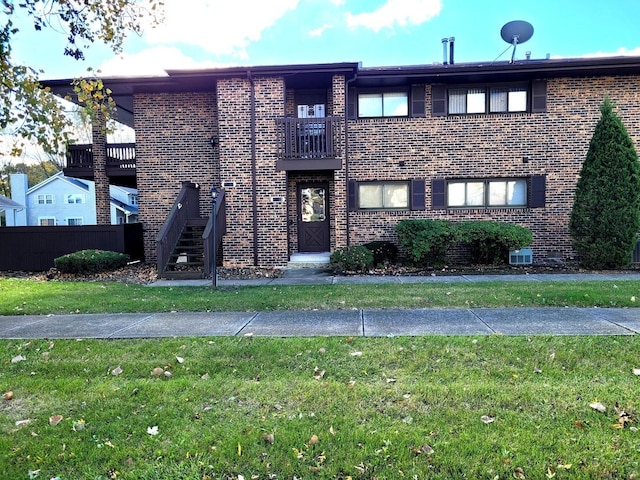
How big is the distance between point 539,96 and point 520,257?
4.80 m

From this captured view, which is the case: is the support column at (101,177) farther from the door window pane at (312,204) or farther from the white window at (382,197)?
the white window at (382,197)

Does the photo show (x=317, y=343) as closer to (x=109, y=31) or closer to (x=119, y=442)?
(x=119, y=442)

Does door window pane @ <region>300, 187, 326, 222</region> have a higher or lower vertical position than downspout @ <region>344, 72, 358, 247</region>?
lower

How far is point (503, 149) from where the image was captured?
1255 cm

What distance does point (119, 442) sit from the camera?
9.62 feet

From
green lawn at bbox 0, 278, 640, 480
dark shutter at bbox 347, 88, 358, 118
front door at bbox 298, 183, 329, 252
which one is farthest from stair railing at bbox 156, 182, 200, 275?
green lawn at bbox 0, 278, 640, 480

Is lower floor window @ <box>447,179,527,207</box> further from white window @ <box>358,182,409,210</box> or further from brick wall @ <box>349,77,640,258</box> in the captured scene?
white window @ <box>358,182,409,210</box>

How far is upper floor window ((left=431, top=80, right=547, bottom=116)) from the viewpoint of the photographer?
12531mm

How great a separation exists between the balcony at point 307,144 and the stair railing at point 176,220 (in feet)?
9.44

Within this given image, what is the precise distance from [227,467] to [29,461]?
131 centimetres

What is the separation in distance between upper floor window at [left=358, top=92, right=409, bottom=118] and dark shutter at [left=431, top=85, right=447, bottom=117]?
0.82 m

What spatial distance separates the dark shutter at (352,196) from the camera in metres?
12.7

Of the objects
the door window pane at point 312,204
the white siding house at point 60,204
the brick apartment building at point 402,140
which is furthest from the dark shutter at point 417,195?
the white siding house at point 60,204

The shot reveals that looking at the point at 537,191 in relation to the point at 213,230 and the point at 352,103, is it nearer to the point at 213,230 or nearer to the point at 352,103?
the point at 352,103
